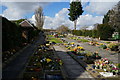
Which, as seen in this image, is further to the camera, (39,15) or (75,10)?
(39,15)

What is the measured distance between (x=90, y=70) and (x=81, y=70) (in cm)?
58

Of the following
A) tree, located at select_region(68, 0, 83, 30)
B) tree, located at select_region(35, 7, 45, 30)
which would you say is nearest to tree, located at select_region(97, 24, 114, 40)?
tree, located at select_region(68, 0, 83, 30)

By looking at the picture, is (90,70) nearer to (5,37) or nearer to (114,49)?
(5,37)

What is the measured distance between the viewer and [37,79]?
17.7ft

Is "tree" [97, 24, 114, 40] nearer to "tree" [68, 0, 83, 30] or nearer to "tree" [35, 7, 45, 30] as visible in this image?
"tree" [68, 0, 83, 30]

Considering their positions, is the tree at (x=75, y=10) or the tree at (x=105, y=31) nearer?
the tree at (x=105, y=31)

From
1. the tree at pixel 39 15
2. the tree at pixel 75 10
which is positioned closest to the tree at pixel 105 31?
the tree at pixel 75 10

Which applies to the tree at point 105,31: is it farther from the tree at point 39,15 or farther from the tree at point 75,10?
the tree at point 39,15

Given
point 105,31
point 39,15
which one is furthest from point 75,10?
point 105,31

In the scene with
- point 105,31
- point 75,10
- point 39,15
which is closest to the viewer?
point 105,31

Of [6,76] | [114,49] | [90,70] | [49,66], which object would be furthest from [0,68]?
[114,49]

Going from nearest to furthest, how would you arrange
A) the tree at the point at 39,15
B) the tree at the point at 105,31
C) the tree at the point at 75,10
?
the tree at the point at 105,31 → the tree at the point at 75,10 → the tree at the point at 39,15

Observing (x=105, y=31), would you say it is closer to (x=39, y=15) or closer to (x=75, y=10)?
(x=75, y=10)

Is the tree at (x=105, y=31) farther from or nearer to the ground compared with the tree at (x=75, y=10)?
nearer to the ground
